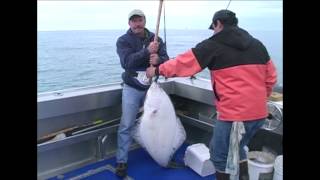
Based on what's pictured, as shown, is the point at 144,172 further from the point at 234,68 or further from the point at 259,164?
the point at 234,68

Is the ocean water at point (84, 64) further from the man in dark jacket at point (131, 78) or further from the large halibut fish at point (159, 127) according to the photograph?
the large halibut fish at point (159, 127)

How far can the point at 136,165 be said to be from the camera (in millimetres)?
3715

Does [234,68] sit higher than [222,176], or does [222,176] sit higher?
[234,68]

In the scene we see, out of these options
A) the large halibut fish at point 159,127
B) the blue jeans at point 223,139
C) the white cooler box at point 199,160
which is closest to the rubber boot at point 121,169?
the large halibut fish at point 159,127

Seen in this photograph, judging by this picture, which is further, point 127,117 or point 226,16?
point 127,117

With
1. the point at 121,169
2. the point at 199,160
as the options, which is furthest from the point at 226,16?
the point at 121,169

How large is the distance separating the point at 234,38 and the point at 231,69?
24cm

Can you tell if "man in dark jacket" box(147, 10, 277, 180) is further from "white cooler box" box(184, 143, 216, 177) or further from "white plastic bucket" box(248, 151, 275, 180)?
"white cooler box" box(184, 143, 216, 177)

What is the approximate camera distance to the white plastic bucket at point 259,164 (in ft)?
10.2

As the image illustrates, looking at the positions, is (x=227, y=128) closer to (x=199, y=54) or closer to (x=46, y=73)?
(x=199, y=54)

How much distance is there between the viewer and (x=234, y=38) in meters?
2.59

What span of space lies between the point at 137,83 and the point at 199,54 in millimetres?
1041

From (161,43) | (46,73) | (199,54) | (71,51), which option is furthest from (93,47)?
(199,54)
